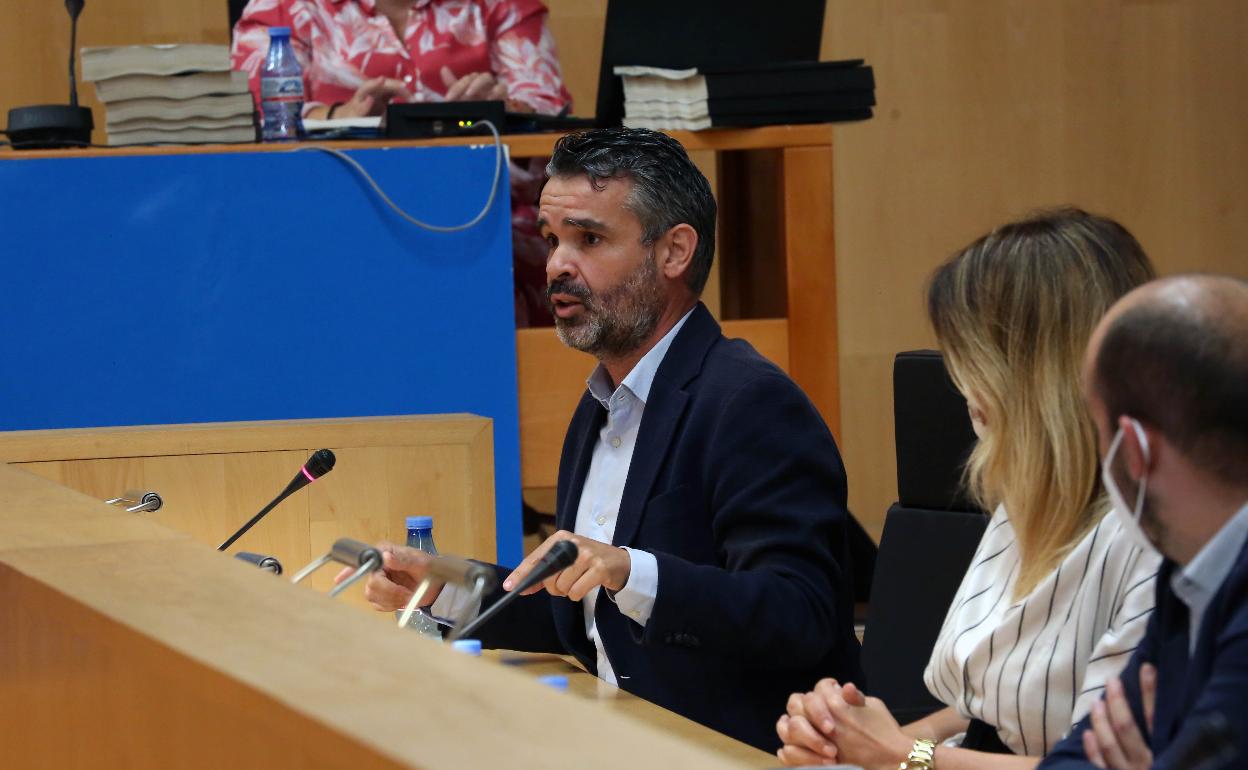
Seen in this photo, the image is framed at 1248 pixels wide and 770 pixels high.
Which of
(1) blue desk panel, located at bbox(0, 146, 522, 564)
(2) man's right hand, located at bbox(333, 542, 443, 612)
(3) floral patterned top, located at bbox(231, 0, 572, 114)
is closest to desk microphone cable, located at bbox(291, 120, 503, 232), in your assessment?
(1) blue desk panel, located at bbox(0, 146, 522, 564)

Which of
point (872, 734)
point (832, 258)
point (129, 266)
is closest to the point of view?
point (872, 734)

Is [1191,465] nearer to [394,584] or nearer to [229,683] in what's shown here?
[229,683]

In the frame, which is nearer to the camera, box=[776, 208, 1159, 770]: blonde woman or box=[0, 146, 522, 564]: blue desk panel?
box=[776, 208, 1159, 770]: blonde woman

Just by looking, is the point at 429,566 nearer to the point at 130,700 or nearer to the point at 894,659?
the point at 130,700

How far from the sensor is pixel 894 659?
90.4 inches

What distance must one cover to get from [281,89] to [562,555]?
193 centimetres

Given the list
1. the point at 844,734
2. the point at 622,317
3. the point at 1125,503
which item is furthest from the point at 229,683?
the point at 622,317

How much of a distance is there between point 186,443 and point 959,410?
107 cm

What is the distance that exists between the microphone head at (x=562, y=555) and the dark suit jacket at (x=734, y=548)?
19cm

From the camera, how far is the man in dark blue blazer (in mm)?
1783

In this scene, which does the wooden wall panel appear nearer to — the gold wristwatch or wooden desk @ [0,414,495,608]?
wooden desk @ [0,414,495,608]

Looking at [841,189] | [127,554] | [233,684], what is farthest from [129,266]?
[841,189]

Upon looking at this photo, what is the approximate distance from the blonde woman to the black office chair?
530 millimetres

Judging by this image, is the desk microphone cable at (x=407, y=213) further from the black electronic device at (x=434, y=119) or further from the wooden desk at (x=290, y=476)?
the wooden desk at (x=290, y=476)
